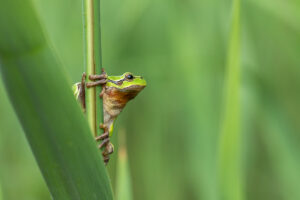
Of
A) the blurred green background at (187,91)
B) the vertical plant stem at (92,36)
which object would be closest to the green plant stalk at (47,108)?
the vertical plant stem at (92,36)

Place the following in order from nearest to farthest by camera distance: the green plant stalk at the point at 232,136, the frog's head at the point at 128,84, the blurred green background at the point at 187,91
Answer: the green plant stalk at the point at 232,136 < the frog's head at the point at 128,84 < the blurred green background at the point at 187,91

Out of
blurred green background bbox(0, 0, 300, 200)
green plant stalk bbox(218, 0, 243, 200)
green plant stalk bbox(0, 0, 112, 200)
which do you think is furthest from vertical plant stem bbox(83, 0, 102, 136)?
blurred green background bbox(0, 0, 300, 200)

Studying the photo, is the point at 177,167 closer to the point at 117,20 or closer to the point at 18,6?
the point at 117,20

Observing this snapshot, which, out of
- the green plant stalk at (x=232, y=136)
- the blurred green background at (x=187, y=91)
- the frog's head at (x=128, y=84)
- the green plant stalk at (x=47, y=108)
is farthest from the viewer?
the blurred green background at (x=187, y=91)

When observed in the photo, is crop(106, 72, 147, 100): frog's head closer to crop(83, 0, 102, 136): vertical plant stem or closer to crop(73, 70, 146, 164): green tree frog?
crop(73, 70, 146, 164): green tree frog

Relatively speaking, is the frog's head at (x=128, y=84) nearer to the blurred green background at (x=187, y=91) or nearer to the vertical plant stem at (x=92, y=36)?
the vertical plant stem at (x=92, y=36)

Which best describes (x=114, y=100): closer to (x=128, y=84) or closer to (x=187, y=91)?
(x=128, y=84)
